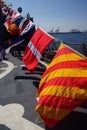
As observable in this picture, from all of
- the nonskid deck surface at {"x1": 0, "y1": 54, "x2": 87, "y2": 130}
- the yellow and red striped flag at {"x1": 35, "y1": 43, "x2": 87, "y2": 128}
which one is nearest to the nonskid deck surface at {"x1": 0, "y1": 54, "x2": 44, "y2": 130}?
the nonskid deck surface at {"x1": 0, "y1": 54, "x2": 87, "y2": 130}

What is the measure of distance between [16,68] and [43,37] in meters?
6.80

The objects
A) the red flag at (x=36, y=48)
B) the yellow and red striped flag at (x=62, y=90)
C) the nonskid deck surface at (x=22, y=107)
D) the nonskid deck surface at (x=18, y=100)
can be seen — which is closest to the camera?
the yellow and red striped flag at (x=62, y=90)

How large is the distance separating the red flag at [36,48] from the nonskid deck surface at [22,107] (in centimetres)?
110

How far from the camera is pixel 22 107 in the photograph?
31.5 ft

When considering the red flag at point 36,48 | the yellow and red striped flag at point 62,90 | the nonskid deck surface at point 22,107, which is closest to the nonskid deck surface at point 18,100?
the nonskid deck surface at point 22,107

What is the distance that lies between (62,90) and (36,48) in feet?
16.0

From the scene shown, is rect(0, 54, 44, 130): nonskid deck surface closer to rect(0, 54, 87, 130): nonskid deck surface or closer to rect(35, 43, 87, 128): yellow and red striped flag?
rect(0, 54, 87, 130): nonskid deck surface

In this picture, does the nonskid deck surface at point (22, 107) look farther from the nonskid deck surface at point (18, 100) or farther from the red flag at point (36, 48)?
the red flag at point (36, 48)

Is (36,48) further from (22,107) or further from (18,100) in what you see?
(22,107)

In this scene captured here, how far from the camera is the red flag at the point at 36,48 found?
11.1 metres

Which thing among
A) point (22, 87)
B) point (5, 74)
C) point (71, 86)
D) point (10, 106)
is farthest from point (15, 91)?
point (71, 86)

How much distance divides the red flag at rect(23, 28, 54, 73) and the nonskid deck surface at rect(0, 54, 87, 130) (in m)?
1.10

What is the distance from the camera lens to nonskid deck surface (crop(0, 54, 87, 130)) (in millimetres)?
7930

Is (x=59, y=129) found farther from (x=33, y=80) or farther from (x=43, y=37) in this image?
(x=33, y=80)
